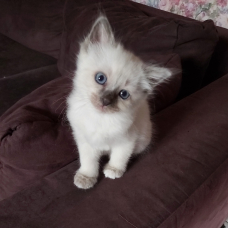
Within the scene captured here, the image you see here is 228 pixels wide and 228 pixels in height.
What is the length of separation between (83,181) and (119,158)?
6.9 inches

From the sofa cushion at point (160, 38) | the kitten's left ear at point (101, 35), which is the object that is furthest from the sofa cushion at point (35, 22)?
the kitten's left ear at point (101, 35)

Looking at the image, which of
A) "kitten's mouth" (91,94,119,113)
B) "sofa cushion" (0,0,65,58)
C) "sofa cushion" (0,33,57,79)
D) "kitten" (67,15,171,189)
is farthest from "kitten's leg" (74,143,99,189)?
"sofa cushion" (0,0,65,58)

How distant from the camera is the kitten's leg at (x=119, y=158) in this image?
0.88 m

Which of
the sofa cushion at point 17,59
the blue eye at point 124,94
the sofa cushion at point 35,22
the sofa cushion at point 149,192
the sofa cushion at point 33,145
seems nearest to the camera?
the sofa cushion at point 149,192

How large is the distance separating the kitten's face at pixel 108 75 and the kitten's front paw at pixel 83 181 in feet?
0.77

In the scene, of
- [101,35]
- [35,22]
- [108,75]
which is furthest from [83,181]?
[35,22]

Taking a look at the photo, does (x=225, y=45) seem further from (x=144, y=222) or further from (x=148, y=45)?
(x=144, y=222)

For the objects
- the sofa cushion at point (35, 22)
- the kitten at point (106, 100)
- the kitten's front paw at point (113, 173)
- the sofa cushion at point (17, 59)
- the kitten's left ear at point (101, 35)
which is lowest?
the sofa cushion at point (17, 59)

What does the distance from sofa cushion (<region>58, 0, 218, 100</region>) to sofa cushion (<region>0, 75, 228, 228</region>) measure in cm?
45

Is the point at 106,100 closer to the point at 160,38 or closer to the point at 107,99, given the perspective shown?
the point at 107,99

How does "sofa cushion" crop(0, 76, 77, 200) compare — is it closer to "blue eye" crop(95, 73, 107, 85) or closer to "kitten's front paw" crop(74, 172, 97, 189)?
"kitten's front paw" crop(74, 172, 97, 189)

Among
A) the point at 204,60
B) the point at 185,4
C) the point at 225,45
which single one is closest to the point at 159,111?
the point at 204,60

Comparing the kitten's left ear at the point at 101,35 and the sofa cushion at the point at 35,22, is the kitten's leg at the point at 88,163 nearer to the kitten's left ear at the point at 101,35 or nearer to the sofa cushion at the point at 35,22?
the kitten's left ear at the point at 101,35

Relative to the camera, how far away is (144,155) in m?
0.98
